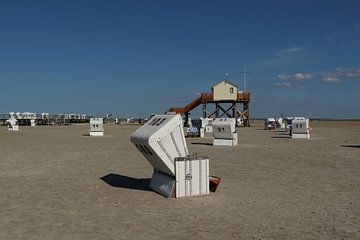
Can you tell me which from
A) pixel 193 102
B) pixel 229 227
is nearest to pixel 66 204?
pixel 229 227

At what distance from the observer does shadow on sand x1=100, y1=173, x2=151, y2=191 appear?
35.2 ft

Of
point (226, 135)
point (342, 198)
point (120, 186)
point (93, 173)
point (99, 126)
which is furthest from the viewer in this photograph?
point (99, 126)

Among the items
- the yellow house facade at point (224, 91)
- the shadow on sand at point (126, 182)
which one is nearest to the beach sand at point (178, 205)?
the shadow on sand at point (126, 182)

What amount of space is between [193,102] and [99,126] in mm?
31335

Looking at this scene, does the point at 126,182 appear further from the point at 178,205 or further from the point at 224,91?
the point at 224,91

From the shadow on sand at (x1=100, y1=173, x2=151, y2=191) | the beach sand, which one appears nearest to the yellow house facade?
the beach sand

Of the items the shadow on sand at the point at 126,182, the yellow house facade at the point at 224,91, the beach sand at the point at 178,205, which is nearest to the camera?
the beach sand at the point at 178,205

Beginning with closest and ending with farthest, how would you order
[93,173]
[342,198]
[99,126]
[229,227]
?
[229,227], [342,198], [93,173], [99,126]

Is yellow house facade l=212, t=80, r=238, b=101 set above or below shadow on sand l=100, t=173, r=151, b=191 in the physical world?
above

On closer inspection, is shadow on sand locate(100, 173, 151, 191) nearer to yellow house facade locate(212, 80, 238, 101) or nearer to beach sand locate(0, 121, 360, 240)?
beach sand locate(0, 121, 360, 240)

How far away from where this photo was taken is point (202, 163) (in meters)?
9.33

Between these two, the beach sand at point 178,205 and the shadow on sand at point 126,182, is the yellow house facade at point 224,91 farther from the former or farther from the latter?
the shadow on sand at point 126,182

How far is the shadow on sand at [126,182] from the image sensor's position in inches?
422

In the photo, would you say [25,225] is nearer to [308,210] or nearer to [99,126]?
[308,210]
